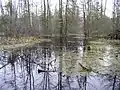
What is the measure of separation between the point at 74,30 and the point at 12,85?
153 ft

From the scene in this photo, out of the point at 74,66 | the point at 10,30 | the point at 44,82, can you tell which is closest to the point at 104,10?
the point at 10,30

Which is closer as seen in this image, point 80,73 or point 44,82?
point 44,82

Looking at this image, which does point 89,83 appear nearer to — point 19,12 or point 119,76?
point 119,76

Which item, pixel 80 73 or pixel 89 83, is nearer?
pixel 89 83

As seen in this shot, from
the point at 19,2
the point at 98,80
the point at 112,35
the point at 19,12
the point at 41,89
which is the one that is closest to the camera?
the point at 41,89

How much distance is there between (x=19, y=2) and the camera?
4550 centimetres

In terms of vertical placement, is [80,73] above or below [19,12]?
below

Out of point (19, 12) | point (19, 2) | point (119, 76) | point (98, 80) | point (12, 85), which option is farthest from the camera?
point (19, 12)

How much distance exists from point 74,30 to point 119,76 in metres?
44.9

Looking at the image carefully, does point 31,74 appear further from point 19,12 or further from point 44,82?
point 19,12

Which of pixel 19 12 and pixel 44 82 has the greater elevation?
pixel 19 12

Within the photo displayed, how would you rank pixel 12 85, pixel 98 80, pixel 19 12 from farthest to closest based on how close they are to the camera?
pixel 19 12, pixel 98 80, pixel 12 85

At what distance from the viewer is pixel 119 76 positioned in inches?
351

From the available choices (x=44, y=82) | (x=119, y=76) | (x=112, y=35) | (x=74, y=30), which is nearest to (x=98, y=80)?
(x=119, y=76)
